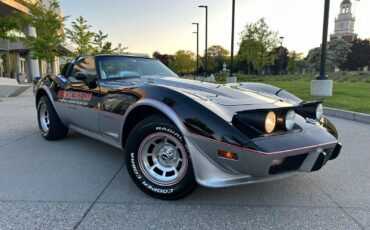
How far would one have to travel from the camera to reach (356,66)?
245 feet

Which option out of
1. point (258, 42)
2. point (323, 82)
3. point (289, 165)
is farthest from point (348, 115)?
point (258, 42)

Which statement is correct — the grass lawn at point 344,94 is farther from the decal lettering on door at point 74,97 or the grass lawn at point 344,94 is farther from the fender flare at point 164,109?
the decal lettering on door at point 74,97

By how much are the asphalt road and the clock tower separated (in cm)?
11240

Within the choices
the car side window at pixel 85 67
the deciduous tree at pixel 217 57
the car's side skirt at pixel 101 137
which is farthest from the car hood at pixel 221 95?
the deciduous tree at pixel 217 57

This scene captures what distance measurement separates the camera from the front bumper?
83.4 inches

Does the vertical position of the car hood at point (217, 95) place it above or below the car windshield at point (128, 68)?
below

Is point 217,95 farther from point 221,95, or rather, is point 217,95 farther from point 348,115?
point 348,115

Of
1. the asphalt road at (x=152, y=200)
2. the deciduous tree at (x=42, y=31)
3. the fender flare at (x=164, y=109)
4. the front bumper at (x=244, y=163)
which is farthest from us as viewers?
the deciduous tree at (x=42, y=31)

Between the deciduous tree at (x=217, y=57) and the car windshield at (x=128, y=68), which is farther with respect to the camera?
the deciduous tree at (x=217, y=57)

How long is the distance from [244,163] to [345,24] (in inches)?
4670

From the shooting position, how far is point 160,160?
8.77 ft

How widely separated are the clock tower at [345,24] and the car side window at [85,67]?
11235 cm

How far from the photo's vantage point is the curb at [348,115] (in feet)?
21.2

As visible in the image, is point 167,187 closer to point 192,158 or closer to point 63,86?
point 192,158
